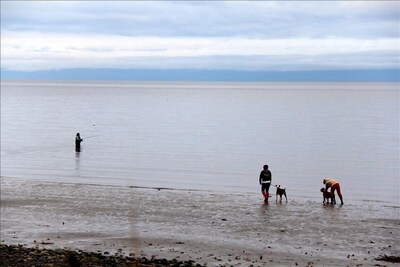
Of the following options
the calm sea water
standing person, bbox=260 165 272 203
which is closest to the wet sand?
standing person, bbox=260 165 272 203

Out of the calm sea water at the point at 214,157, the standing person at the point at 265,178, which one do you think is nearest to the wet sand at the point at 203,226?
the standing person at the point at 265,178

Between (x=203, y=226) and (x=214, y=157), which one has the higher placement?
(x=214, y=157)

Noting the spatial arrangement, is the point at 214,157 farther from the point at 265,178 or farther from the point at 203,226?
the point at 203,226

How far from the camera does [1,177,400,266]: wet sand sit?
19125 mm

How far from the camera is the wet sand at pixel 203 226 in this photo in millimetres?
19125

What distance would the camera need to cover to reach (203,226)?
925 inches

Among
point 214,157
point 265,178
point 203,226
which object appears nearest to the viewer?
point 203,226

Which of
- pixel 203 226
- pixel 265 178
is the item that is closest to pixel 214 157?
pixel 265 178

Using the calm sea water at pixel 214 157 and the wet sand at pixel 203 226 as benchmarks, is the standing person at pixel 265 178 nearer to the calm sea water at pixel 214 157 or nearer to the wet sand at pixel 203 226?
the wet sand at pixel 203 226

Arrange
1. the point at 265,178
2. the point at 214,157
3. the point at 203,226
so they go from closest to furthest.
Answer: the point at 203,226
the point at 265,178
the point at 214,157

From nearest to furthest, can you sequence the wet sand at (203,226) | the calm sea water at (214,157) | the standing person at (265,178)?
the wet sand at (203,226)
the standing person at (265,178)
the calm sea water at (214,157)

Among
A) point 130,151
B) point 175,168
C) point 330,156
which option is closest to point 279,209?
point 175,168

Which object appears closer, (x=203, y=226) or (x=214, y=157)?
(x=203, y=226)

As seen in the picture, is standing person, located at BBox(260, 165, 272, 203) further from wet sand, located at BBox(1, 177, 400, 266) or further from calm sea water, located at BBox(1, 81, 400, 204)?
calm sea water, located at BBox(1, 81, 400, 204)
